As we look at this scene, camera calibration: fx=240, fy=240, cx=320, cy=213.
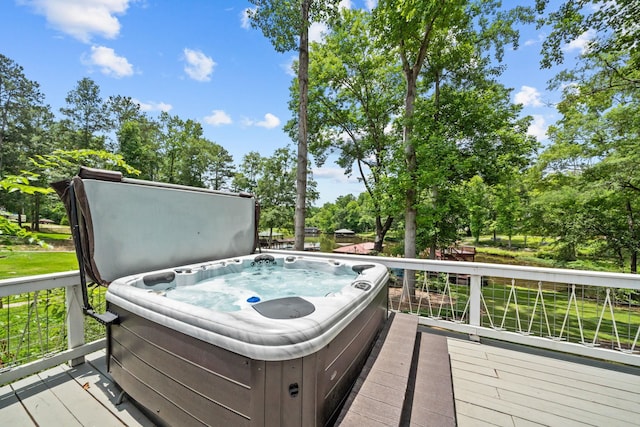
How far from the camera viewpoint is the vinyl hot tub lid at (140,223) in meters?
2.01

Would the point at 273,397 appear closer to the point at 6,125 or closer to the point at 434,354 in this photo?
the point at 434,354

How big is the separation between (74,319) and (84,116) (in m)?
19.9

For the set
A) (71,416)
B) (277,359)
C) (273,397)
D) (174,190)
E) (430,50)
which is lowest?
(71,416)

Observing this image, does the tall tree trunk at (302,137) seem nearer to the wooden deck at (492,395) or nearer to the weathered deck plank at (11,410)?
the wooden deck at (492,395)

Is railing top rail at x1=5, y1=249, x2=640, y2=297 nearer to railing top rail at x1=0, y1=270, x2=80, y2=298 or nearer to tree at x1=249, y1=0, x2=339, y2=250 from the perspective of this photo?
railing top rail at x1=0, y1=270, x2=80, y2=298

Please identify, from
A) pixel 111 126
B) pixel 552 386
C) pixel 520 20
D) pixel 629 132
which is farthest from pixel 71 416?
pixel 111 126

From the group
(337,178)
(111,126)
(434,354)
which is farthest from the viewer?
(111,126)

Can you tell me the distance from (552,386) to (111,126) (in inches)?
908

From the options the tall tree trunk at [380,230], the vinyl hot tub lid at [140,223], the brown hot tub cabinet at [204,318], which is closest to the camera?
the brown hot tub cabinet at [204,318]

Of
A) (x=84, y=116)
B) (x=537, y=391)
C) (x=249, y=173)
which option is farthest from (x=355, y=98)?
(x=84, y=116)

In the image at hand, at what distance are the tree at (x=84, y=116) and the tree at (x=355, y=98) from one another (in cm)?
1484

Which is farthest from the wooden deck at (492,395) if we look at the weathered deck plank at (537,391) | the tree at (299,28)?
the tree at (299,28)

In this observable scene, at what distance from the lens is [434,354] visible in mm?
2006

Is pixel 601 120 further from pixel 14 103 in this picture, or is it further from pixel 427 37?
pixel 14 103
